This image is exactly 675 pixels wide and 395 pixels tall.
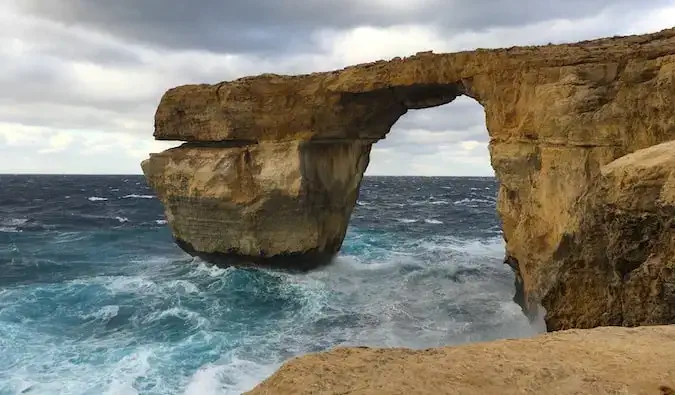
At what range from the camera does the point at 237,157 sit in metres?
17.7

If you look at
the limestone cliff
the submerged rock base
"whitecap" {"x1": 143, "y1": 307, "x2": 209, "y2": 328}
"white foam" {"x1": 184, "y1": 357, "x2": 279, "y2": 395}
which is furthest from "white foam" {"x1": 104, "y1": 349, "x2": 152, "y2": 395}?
the submerged rock base

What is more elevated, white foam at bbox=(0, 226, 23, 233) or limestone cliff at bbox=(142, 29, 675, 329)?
limestone cliff at bbox=(142, 29, 675, 329)

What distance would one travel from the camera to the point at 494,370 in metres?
3.91

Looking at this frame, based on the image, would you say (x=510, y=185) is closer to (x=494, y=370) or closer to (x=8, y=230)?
(x=494, y=370)

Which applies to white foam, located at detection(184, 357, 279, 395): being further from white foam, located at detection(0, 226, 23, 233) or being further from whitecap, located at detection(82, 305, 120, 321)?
white foam, located at detection(0, 226, 23, 233)

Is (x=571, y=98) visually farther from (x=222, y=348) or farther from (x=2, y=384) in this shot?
(x=2, y=384)

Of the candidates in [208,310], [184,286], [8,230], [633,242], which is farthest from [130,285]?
[8,230]

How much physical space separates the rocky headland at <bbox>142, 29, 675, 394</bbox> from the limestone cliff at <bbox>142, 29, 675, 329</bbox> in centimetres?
4

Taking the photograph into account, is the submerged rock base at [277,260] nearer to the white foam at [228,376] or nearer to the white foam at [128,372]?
the white foam at [128,372]

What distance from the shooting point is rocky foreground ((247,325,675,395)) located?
364cm

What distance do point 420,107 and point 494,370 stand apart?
14.2 meters

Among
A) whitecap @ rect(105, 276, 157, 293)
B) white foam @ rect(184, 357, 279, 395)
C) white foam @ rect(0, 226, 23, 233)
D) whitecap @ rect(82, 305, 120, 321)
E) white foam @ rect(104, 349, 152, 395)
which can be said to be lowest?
white foam @ rect(184, 357, 279, 395)

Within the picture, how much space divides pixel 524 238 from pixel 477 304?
2563mm

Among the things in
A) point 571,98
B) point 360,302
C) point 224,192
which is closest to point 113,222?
point 224,192
